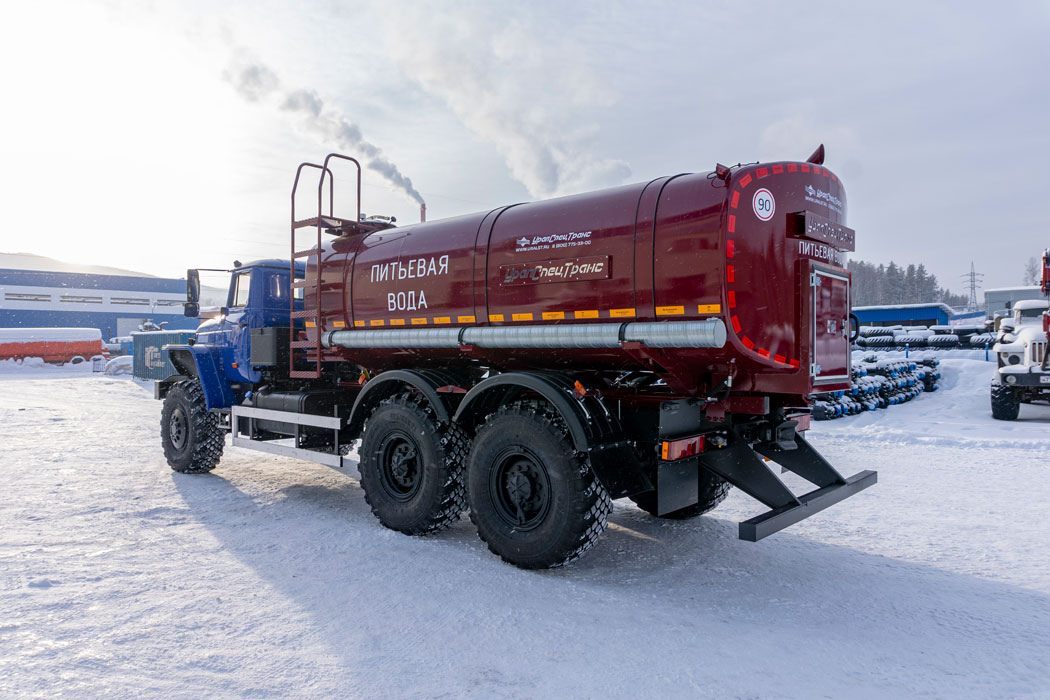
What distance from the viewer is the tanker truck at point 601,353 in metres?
4.68

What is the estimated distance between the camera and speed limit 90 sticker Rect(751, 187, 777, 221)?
15.2 ft

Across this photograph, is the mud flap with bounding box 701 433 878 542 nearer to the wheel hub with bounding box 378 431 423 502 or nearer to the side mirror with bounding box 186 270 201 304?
the wheel hub with bounding box 378 431 423 502

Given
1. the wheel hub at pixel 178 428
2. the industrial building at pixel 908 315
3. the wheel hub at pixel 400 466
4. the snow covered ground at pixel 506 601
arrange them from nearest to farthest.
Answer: the snow covered ground at pixel 506 601 < the wheel hub at pixel 400 466 < the wheel hub at pixel 178 428 < the industrial building at pixel 908 315

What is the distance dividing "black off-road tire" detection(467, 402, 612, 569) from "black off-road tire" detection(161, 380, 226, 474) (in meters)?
4.84

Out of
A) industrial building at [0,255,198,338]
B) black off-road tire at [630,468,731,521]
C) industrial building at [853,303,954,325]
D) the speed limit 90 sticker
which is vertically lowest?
black off-road tire at [630,468,731,521]

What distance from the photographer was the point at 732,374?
481 cm

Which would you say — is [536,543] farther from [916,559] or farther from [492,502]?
[916,559]

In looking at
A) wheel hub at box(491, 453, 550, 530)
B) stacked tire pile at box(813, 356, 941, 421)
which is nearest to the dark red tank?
wheel hub at box(491, 453, 550, 530)

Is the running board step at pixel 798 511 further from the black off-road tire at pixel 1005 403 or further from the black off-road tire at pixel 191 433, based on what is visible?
the black off-road tire at pixel 1005 403

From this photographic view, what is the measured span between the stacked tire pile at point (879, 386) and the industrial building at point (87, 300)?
177ft

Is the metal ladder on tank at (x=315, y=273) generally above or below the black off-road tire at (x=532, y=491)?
above

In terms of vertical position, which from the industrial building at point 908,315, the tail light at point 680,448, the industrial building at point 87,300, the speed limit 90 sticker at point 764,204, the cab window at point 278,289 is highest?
the industrial building at point 87,300

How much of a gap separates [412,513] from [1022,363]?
13.1 metres

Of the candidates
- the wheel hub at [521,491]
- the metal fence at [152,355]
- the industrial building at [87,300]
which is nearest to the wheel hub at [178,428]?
the wheel hub at [521,491]
